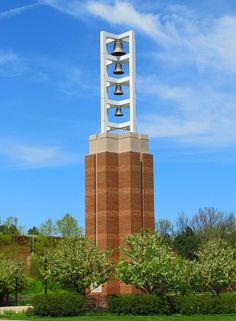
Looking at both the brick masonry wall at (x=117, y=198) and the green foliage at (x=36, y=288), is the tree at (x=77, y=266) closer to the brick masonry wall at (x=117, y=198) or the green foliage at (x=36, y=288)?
the brick masonry wall at (x=117, y=198)

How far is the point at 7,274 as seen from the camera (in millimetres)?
47000

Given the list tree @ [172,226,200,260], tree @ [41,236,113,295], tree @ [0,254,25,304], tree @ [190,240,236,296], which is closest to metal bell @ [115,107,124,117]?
tree @ [41,236,113,295]

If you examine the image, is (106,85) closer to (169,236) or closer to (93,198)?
(93,198)

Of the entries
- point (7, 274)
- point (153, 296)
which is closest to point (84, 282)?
point (153, 296)

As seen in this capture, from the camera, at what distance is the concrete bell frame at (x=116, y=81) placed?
52.5m

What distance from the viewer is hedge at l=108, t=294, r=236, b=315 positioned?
3812 centimetres

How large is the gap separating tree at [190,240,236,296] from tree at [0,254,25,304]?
1359 centimetres

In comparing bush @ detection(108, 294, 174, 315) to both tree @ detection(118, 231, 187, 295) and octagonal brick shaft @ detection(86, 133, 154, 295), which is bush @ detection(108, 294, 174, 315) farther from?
octagonal brick shaft @ detection(86, 133, 154, 295)

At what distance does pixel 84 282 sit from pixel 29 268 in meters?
29.8

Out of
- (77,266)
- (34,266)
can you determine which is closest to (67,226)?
(34,266)

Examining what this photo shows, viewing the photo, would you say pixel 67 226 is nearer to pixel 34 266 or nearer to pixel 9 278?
pixel 34 266

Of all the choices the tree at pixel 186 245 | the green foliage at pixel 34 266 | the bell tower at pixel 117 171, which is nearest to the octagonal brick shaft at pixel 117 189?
the bell tower at pixel 117 171

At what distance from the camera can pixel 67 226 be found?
230 ft

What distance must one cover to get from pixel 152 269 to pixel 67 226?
32742 millimetres
